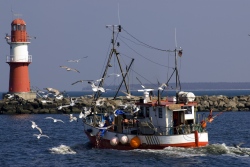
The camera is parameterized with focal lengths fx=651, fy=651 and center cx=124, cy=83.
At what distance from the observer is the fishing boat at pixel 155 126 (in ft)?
103

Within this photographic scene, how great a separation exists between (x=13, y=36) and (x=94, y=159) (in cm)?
3881

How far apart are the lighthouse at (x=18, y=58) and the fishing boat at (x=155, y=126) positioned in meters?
33.0

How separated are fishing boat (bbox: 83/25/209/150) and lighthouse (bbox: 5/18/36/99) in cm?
3295

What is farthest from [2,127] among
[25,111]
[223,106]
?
[223,106]

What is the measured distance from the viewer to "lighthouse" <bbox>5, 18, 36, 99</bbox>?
6725cm

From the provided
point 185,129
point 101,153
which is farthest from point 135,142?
point 185,129

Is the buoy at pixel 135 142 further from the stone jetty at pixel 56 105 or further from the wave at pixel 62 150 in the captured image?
the stone jetty at pixel 56 105

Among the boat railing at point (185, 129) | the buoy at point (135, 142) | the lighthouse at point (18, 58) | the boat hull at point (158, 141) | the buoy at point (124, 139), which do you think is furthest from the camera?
the lighthouse at point (18, 58)

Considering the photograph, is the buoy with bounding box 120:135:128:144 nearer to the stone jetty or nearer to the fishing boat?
the fishing boat

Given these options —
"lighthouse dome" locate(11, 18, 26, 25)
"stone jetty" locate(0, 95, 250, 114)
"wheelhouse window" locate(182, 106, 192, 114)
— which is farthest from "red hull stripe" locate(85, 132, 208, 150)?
"lighthouse dome" locate(11, 18, 26, 25)

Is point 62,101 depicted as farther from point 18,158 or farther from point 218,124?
point 18,158

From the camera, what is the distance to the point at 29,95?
69438 mm

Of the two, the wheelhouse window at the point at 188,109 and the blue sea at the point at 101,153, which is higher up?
the wheelhouse window at the point at 188,109

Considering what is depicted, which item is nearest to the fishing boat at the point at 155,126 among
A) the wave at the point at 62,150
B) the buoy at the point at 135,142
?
the buoy at the point at 135,142
